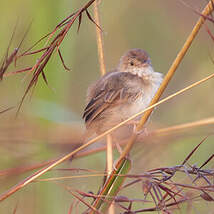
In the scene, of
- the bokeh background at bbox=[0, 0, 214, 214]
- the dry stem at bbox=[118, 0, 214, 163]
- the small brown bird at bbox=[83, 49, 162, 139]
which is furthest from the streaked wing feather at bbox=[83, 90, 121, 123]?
the dry stem at bbox=[118, 0, 214, 163]

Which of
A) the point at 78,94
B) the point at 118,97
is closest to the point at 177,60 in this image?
the point at 118,97

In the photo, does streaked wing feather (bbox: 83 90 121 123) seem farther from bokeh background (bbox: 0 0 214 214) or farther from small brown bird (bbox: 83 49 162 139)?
bokeh background (bbox: 0 0 214 214)

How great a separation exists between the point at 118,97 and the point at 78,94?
1738 mm

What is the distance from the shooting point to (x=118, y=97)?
10.7 ft

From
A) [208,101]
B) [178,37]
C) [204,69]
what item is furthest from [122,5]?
[208,101]

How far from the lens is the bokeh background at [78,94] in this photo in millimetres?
2037

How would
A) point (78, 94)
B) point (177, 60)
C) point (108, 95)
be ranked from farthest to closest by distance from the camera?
point (78, 94) → point (108, 95) → point (177, 60)

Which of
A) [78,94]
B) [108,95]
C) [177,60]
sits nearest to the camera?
[177,60]

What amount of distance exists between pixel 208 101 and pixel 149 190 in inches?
89.9

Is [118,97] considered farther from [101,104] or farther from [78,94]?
[78,94]

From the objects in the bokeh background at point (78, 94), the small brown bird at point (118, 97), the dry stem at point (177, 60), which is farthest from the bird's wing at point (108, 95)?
the dry stem at point (177, 60)

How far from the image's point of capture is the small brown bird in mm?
3205

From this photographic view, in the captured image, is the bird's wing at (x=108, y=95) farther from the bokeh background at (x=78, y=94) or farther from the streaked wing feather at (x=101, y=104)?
the bokeh background at (x=78, y=94)

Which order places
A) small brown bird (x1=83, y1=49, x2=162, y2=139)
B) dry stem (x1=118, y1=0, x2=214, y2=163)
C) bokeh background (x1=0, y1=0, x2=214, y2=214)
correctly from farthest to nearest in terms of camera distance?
small brown bird (x1=83, y1=49, x2=162, y2=139), bokeh background (x1=0, y1=0, x2=214, y2=214), dry stem (x1=118, y1=0, x2=214, y2=163)
